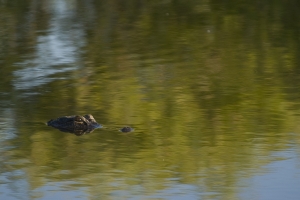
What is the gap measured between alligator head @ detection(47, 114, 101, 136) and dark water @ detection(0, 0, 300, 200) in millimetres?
170

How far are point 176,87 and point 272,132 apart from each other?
3920mm

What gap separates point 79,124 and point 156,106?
1724mm

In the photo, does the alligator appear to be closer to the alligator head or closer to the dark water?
the alligator head

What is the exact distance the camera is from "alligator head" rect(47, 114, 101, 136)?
41.3 feet

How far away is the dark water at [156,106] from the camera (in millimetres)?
9984

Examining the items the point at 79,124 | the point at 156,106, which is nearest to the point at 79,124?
the point at 79,124

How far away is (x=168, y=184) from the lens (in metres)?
9.74

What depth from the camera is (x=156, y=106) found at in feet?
45.7

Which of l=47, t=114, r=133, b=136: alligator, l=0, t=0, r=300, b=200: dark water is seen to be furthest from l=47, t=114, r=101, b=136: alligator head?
l=0, t=0, r=300, b=200: dark water

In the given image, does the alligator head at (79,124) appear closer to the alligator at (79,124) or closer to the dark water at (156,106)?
the alligator at (79,124)

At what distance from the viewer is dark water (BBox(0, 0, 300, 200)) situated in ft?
32.8

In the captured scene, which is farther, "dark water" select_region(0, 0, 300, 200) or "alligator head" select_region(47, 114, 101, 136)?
"alligator head" select_region(47, 114, 101, 136)

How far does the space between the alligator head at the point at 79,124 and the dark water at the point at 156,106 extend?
0.17m

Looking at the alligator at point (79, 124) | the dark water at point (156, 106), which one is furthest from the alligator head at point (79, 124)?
the dark water at point (156, 106)
